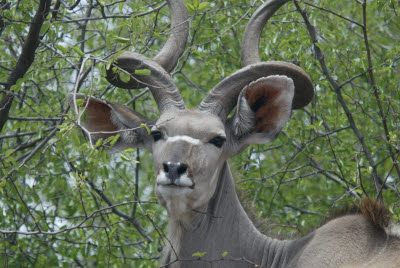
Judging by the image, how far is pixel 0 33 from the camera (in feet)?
21.5

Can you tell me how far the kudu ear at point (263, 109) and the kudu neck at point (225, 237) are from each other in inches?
11.9

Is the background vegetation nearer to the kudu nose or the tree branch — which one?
the tree branch

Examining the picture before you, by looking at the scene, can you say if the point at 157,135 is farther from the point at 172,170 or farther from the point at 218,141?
the point at 172,170

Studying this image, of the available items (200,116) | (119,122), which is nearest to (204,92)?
(119,122)

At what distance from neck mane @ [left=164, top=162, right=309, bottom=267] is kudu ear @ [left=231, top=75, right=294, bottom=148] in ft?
1.00

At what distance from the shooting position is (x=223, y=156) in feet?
17.5

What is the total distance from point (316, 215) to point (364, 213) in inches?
82.5

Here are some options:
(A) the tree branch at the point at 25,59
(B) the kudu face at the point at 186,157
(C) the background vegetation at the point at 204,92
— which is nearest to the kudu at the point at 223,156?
(B) the kudu face at the point at 186,157

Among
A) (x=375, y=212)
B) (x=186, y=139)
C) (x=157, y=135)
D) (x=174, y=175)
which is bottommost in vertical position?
(x=375, y=212)

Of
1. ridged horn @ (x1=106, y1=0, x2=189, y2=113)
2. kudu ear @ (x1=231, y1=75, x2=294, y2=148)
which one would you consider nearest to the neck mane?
kudu ear @ (x1=231, y1=75, x2=294, y2=148)

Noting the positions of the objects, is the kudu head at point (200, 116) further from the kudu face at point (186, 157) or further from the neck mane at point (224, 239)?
the neck mane at point (224, 239)

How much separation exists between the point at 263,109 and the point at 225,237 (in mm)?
975

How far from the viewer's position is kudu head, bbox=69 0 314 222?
493 cm

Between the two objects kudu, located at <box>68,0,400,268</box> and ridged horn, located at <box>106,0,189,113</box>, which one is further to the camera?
ridged horn, located at <box>106,0,189,113</box>
